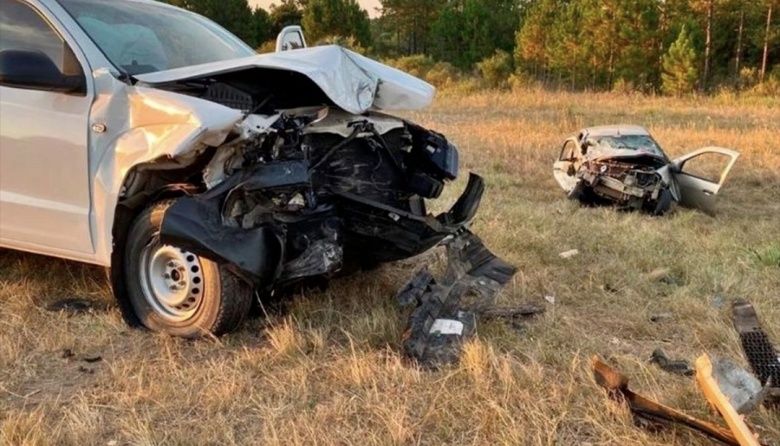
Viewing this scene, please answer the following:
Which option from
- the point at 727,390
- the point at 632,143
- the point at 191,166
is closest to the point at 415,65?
the point at 632,143

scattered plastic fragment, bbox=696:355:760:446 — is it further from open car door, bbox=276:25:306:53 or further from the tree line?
the tree line

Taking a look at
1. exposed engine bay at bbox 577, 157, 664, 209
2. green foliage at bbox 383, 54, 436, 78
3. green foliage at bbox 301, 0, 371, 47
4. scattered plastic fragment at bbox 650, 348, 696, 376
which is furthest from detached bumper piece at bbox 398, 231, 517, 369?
green foliage at bbox 301, 0, 371, 47

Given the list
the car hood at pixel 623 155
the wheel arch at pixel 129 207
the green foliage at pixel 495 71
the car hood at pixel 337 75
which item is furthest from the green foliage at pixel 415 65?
the wheel arch at pixel 129 207

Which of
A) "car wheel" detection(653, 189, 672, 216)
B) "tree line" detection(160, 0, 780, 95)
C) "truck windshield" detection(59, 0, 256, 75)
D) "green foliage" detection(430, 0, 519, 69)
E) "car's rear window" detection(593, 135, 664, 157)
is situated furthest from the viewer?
"green foliage" detection(430, 0, 519, 69)

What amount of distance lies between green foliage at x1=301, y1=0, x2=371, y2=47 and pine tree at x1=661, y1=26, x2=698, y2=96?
693 inches

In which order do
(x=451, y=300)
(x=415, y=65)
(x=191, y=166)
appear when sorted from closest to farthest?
(x=191, y=166) < (x=451, y=300) < (x=415, y=65)

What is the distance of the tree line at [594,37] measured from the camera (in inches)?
1267

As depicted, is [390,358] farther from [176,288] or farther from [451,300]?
[176,288]

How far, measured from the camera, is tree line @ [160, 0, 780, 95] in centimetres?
3219

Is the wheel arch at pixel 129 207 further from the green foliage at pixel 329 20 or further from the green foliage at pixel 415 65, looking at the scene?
the green foliage at pixel 329 20

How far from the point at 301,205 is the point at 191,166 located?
0.61m

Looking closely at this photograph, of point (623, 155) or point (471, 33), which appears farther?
point (471, 33)

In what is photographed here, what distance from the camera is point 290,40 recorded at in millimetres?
4906

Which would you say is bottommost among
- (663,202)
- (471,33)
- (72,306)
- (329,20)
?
(72,306)
